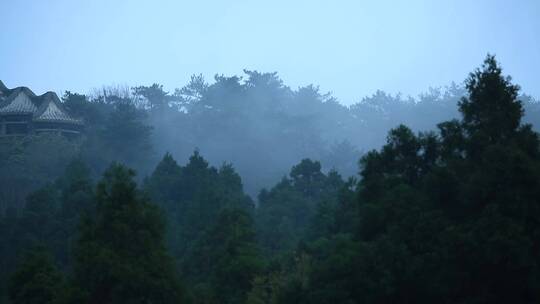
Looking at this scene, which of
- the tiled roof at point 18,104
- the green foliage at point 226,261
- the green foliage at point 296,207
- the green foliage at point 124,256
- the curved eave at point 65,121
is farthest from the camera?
the tiled roof at point 18,104

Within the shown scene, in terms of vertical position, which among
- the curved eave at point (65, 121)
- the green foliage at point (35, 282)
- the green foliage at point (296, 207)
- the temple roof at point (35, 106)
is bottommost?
the green foliage at point (35, 282)

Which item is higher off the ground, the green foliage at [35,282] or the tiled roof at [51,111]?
the tiled roof at [51,111]

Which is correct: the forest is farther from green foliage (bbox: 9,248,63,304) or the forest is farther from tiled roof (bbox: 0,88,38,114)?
tiled roof (bbox: 0,88,38,114)

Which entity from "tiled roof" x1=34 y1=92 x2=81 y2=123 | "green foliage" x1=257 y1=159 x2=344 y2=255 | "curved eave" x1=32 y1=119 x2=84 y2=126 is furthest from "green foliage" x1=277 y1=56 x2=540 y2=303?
"tiled roof" x1=34 y1=92 x2=81 y2=123

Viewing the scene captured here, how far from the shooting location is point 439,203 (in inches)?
583

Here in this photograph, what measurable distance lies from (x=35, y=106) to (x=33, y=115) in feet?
2.72

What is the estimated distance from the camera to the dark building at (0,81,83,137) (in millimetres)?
35625

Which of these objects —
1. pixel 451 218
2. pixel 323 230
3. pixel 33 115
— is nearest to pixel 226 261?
pixel 323 230

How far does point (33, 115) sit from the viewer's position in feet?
117

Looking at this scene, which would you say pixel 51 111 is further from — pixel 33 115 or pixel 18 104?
pixel 18 104

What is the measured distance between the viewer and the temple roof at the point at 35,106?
35.6 meters

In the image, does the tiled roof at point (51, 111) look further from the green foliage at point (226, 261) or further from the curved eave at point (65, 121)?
the green foliage at point (226, 261)

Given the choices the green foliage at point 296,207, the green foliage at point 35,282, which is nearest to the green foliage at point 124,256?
the green foliage at point 35,282

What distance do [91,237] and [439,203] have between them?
735cm
